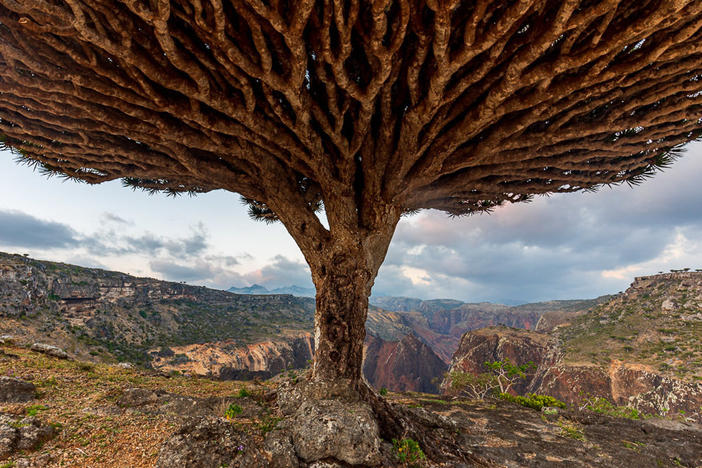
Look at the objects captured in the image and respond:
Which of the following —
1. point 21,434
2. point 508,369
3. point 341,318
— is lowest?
point 508,369

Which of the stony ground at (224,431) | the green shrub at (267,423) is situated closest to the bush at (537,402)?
the stony ground at (224,431)

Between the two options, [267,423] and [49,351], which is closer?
[267,423]

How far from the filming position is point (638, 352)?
33844mm

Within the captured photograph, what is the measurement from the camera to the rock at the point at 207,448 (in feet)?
10.7

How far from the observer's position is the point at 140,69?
3.94m

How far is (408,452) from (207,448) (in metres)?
2.85

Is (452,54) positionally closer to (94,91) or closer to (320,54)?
(320,54)

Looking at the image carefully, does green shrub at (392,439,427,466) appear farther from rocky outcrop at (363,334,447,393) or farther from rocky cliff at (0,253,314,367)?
rocky outcrop at (363,334,447,393)

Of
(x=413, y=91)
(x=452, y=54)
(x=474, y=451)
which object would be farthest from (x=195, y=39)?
(x=474, y=451)

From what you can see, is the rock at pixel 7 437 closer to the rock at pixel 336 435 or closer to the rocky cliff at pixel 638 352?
the rock at pixel 336 435

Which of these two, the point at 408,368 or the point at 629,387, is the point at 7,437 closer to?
the point at 629,387

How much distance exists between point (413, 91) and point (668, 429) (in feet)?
37.7

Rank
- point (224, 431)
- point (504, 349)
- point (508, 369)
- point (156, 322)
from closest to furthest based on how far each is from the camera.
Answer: point (224, 431) → point (508, 369) → point (156, 322) → point (504, 349)

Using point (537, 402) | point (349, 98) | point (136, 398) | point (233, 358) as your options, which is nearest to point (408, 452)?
point (136, 398)
